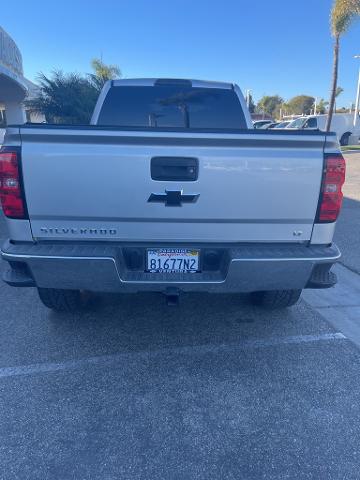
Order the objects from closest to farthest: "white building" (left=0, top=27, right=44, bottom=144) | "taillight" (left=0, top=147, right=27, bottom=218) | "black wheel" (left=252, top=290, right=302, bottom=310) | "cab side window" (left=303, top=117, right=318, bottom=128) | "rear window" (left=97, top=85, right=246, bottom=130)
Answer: "taillight" (left=0, top=147, right=27, bottom=218) < "black wheel" (left=252, top=290, right=302, bottom=310) < "rear window" (left=97, top=85, right=246, bottom=130) < "white building" (left=0, top=27, right=44, bottom=144) < "cab side window" (left=303, top=117, right=318, bottom=128)

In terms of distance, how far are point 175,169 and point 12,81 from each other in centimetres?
2157

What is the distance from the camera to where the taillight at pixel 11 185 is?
91.5 inches

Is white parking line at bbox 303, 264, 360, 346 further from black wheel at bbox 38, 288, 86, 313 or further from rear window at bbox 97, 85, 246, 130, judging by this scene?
black wheel at bbox 38, 288, 86, 313

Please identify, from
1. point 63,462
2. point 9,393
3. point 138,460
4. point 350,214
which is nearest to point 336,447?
point 138,460

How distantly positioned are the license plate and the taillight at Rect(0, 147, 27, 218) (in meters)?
0.91

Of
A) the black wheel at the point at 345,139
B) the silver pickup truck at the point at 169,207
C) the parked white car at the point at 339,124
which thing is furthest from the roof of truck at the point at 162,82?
the black wheel at the point at 345,139

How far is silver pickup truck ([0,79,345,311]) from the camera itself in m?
2.35

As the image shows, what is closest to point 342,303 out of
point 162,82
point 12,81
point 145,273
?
point 145,273

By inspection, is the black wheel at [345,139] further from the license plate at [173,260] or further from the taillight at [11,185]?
the taillight at [11,185]

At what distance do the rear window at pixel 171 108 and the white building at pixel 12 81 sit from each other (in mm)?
16389

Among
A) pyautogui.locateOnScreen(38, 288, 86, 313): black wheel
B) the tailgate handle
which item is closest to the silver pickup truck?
the tailgate handle

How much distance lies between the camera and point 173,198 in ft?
7.99

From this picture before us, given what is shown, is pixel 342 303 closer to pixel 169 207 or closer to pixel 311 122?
pixel 169 207

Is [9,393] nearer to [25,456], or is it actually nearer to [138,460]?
[25,456]
